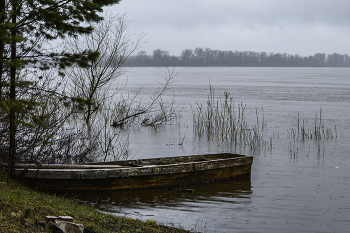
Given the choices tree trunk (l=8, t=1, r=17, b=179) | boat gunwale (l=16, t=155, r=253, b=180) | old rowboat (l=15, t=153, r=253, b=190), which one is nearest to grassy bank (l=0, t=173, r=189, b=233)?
tree trunk (l=8, t=1, r=17, b=179)

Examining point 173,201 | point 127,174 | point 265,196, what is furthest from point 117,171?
point 265,196

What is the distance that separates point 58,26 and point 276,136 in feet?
46.8

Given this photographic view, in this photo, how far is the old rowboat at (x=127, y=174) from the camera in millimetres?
8938

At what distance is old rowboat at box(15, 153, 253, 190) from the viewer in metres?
8.94

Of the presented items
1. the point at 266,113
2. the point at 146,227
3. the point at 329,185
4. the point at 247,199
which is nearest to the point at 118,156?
the point at 247,199

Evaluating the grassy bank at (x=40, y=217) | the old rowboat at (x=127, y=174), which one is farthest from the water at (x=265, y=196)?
the grassy bank at (x=40, y=217)

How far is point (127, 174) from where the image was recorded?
9.61m

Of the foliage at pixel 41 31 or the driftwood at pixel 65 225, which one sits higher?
the foliage at pixel 41 31

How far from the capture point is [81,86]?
18.0 meters

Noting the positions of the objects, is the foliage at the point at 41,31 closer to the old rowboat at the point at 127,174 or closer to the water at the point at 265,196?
the old rowboat at the point at 127,174

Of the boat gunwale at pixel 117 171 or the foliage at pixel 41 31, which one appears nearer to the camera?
the foliage at pixel 41 31

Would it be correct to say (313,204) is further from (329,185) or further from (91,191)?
(91,191)

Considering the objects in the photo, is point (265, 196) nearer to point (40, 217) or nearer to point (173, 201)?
point (173, 201)

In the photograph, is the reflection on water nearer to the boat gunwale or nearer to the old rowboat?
the old rowboat
